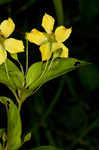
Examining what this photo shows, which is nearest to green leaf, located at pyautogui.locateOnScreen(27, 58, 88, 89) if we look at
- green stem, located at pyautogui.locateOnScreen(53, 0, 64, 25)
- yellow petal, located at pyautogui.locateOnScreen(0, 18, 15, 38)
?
yellow petal, located at pyautogui.locateOnScreen(0, 18, 15, 38)

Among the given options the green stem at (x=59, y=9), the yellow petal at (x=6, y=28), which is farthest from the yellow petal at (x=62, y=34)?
the green stem at (x=59, y=9)

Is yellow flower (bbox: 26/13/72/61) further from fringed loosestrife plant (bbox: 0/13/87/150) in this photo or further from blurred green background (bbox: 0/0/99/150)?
blurred green background (bbox: 0/0/99/150)

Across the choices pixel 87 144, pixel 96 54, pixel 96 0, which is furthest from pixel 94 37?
pixel 87 144

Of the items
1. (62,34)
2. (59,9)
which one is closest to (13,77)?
(62,34)

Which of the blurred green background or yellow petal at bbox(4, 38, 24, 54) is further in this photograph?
the blurred green background

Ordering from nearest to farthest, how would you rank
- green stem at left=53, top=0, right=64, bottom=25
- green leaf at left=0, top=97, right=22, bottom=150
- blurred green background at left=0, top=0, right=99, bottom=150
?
green leaf at left=0, top=97, right=22, bottom=150 < green stem at left=53, top=0, right=64, bottom=25 < blurred green background at left=0, top=0, right=99, bottom=150

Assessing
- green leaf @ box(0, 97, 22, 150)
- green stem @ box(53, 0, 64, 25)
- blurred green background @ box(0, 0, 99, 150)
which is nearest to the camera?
green leaf @ box(0, 97, 22, 150)

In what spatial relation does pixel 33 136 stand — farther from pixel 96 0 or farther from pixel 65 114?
pixel 96 0
